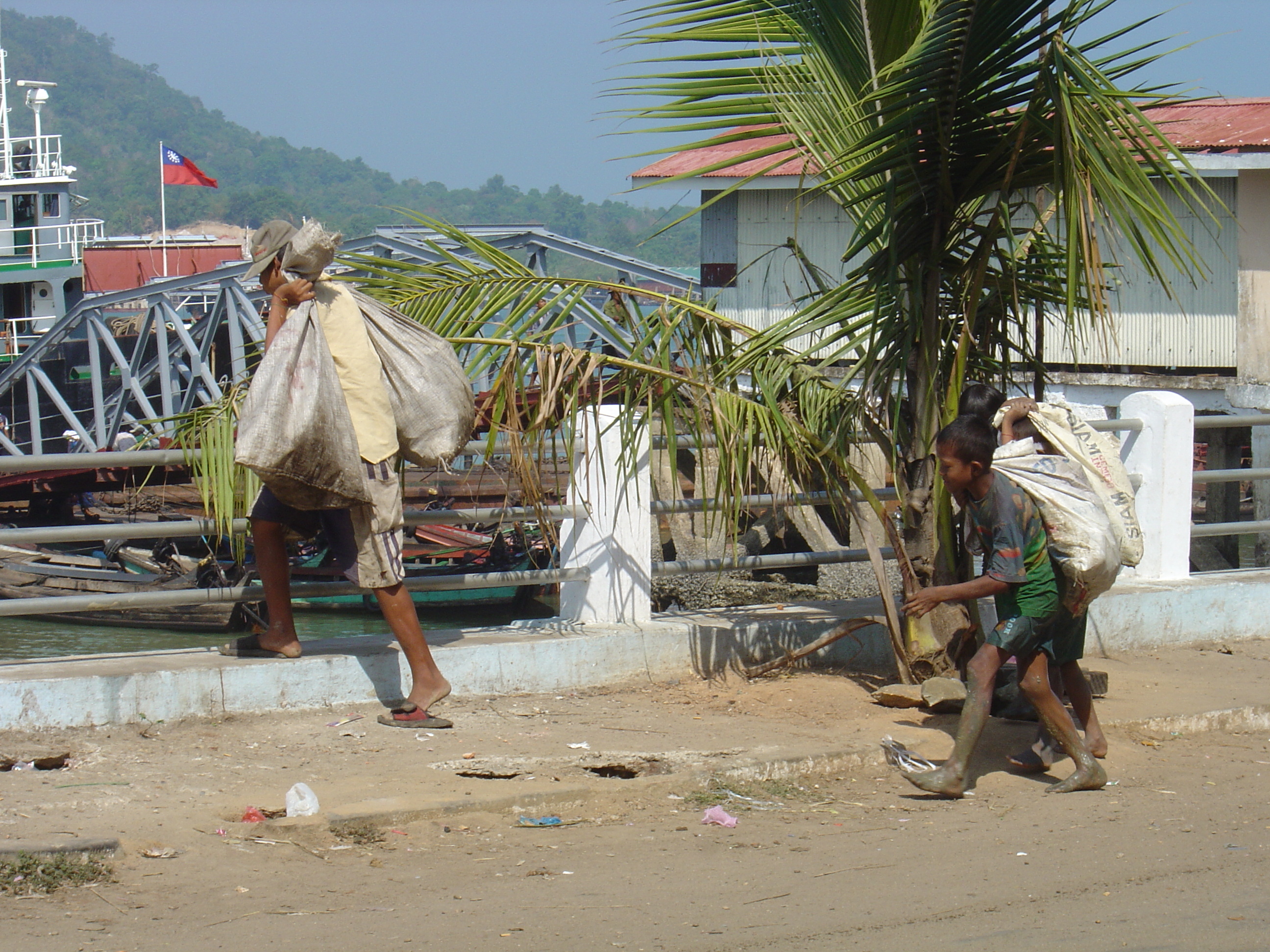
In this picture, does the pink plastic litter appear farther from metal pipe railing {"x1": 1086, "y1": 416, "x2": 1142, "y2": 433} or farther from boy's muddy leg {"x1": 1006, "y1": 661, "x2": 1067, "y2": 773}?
metal pipe railing {"x1": 1086, "y1": 416, "x2": 1142, "y2": 433}

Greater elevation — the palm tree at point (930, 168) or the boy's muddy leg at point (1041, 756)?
the palm tree at point (930, 168)

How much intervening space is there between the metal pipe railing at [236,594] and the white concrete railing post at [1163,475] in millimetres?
3410

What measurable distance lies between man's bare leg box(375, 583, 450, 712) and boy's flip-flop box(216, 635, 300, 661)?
0.54 m

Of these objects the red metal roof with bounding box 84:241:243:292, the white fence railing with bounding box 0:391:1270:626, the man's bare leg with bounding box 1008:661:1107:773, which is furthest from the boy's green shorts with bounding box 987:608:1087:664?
the red metal roof with bounding box 84:241:243:292

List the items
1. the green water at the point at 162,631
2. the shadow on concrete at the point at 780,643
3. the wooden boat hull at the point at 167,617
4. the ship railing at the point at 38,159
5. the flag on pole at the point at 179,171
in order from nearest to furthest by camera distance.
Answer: the shadow on concrete at the point at 780,643, the green water at the point at 162,631, the wooden boat hull at the point at 167,617, the ship railing at the point at 38,159, the flag on pole at the point at 179,171

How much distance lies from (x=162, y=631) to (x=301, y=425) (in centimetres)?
1397

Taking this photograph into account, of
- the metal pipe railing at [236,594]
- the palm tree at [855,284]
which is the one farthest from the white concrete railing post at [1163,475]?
the metal pipe railing at [236,594]

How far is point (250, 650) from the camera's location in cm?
507

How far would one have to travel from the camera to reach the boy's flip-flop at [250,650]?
5051mm

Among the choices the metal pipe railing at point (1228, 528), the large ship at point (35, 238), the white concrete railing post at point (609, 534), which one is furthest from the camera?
the large ship at point (35, 238)

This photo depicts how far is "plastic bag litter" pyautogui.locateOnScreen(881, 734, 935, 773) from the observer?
181 inches

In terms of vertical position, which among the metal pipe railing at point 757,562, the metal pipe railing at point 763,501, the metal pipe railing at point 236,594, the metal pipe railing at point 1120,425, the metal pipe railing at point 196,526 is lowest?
the metal pipe railing at point 236,594

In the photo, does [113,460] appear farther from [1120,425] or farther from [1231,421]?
[1231,421]

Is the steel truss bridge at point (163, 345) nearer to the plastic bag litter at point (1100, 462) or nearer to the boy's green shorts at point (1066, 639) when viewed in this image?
the plastic bag litter at point (1100, 462)
